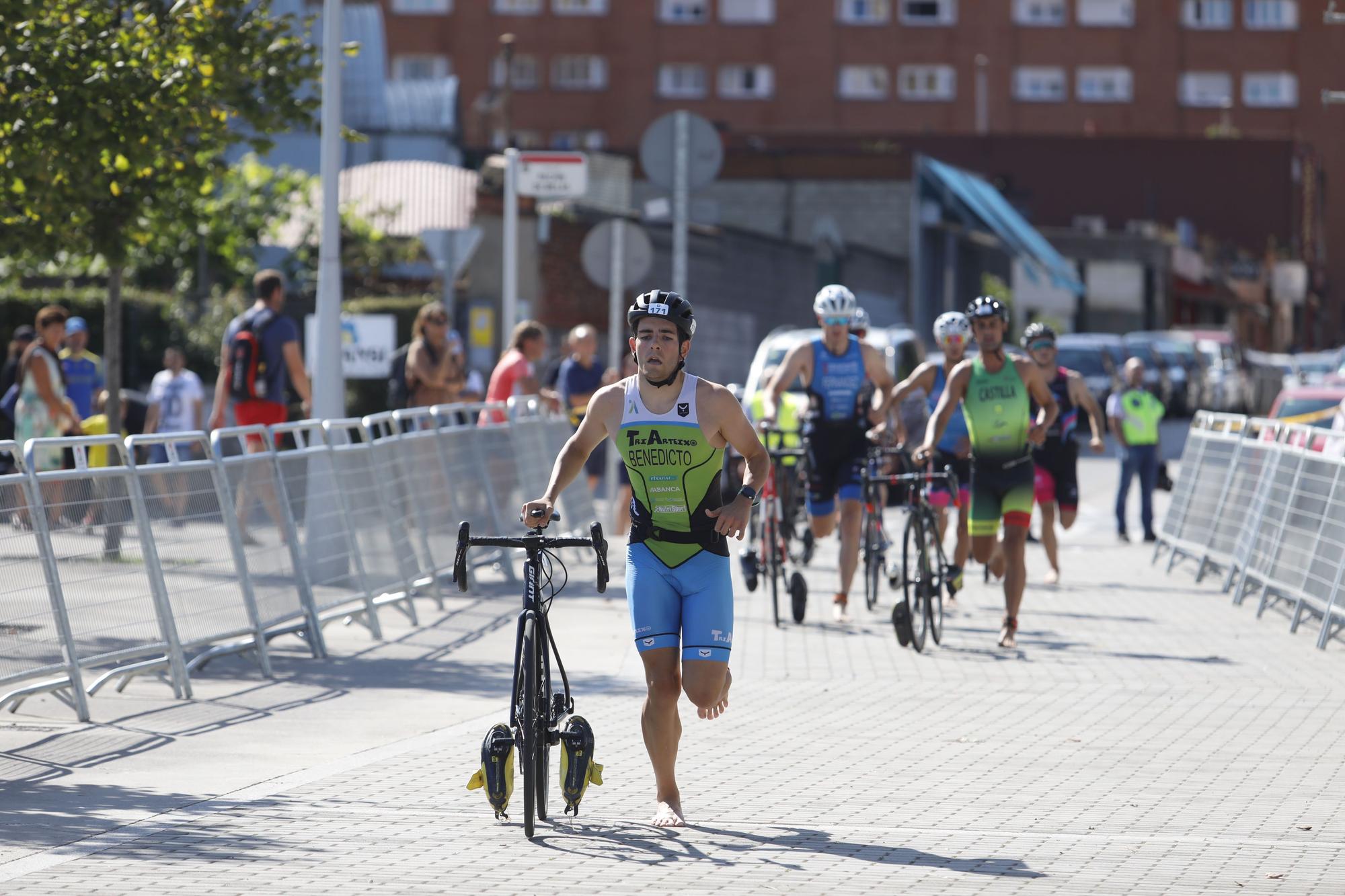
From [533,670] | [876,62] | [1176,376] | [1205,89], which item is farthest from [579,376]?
[1205,89]

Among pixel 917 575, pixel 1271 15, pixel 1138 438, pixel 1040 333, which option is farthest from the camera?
pixel 1271 15

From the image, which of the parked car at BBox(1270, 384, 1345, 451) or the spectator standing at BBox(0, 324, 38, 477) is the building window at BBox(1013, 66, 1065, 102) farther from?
the spectator standing at BBox(0, 324, 38, 477)

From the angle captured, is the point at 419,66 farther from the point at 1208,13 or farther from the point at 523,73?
the point at 1208,13

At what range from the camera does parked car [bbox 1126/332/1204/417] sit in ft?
147

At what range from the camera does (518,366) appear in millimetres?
17672

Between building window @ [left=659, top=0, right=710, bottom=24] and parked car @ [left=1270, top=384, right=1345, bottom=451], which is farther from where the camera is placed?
building window @ [left=659, top=0, right=710, bottom=24]

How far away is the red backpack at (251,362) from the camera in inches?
598

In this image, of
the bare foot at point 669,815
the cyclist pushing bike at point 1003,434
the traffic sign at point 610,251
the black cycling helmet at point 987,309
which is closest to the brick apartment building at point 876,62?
the traffic sign at point 610,251

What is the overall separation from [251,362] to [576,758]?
8.79 metres

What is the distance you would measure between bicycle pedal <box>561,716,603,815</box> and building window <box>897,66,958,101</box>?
72250 millimetres

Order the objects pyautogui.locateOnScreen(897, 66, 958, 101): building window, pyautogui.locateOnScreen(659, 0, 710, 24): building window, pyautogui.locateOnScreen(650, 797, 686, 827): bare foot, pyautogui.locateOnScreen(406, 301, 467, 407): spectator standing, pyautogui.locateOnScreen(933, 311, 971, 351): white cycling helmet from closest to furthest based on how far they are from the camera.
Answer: pyautogui.locateOnScreen(650, 797, 686, 827): bare foot, pyautogui.locateOnScreen(933, 311, 971, 351): white cycling helmet, pyautogui.locateOnScreen(406, 301, 467, 407): spectator standing, pyautogui.locateOnScreen(659, 0, 710, 24): building window, pyautogui.locateOnScreen(897, 66, 958, 101): building window

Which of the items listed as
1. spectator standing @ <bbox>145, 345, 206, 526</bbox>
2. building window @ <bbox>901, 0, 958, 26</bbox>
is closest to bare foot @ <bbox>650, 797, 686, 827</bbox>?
spectator standing @ <bbox>145, 345, 206, 526</bbox>

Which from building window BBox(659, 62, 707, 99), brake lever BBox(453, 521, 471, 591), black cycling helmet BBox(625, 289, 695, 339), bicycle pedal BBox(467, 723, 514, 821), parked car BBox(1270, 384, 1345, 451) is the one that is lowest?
bicycle pedal BBox(467, 723, 514, 821)

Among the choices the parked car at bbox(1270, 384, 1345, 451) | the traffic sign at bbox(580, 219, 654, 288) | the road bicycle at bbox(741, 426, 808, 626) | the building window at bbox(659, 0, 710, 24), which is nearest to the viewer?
the road bicycle at bbox(741, 426, 808, 626)
